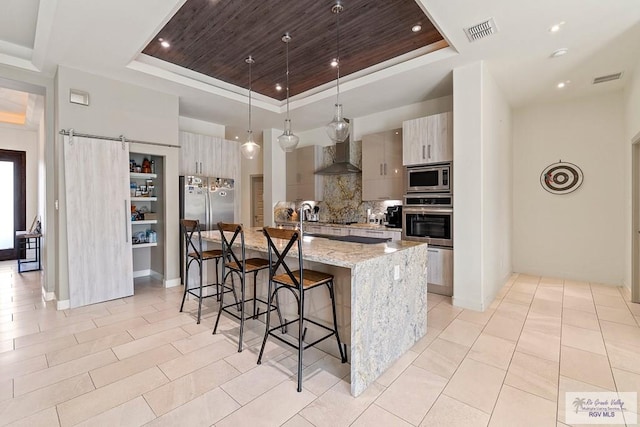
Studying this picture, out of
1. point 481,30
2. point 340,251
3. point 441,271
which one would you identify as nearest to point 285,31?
point 481,30

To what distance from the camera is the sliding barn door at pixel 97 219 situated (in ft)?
12.3

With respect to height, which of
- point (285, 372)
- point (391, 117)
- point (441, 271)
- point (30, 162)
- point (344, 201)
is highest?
point (391, 117)

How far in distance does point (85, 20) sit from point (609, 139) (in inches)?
266

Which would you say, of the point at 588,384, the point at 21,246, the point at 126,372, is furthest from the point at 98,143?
the point at 588,384

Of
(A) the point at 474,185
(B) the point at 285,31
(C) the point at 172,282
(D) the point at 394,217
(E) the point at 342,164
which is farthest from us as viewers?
(E) the point at 342,164

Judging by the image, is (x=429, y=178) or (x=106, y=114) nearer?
(x=106, y=114)

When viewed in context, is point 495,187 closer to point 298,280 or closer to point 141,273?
point 298,280

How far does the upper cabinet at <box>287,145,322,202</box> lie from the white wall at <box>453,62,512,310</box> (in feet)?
9.74

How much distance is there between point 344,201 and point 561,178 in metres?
3.62

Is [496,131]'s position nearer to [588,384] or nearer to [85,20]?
[588,384]

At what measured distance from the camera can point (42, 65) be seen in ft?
11.7

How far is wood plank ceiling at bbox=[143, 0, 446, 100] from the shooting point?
9.36 feet

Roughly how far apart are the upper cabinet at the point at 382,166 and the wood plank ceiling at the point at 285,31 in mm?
1288

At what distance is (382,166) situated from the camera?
5.10 meters
